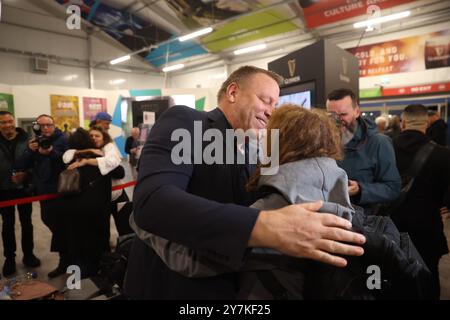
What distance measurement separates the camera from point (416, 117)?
229 centimetres

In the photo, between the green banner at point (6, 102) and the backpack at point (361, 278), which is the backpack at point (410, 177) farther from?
the green banner at point (6, 102)

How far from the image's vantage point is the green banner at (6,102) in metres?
7.75

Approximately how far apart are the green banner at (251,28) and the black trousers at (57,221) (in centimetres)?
790

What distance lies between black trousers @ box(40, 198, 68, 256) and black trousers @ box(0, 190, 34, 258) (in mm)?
490

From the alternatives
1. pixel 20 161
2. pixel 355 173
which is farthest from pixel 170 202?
pixel 20 161

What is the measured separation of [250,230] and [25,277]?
314cm

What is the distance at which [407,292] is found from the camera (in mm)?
826

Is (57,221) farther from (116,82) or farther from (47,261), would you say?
(116,82)

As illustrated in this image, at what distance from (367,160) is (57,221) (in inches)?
113

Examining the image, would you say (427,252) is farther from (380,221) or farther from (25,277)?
(25,277)

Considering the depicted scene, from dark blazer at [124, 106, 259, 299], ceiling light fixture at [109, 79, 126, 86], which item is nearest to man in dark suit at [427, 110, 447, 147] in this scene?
dark blazer at [124, 106, 259, 299]

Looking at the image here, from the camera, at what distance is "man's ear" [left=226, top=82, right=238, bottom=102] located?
107 centimetres

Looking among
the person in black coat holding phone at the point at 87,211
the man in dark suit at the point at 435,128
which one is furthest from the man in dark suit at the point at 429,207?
the man in dark suit at the point at 435,128

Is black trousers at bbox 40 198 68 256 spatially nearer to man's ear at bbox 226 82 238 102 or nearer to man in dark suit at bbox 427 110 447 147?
man's ear at bbox 226 82 238 102
